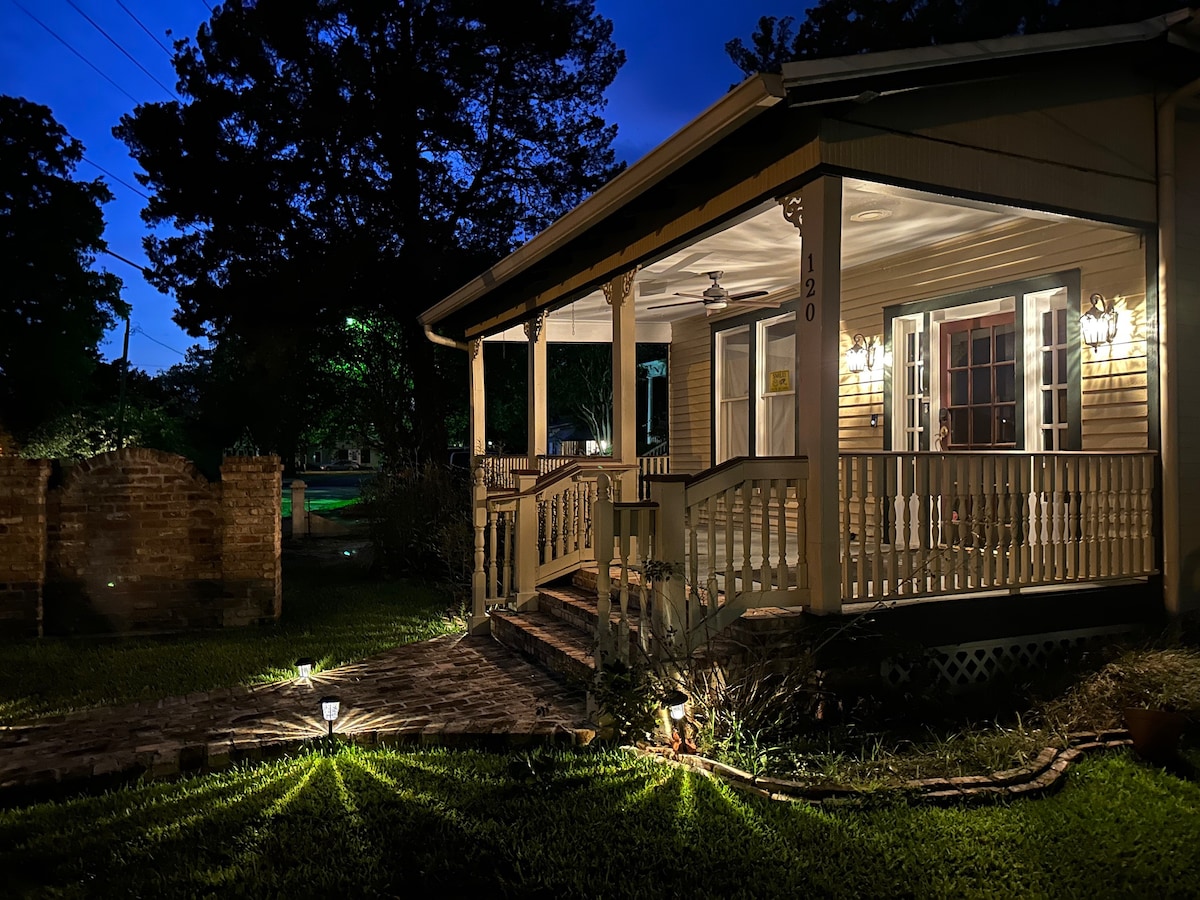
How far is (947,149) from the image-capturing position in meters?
5.48

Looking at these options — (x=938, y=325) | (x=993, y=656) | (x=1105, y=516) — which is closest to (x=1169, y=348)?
(x=1105, y=516)

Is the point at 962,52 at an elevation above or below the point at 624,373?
above

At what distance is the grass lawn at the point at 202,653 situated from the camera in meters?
5.93

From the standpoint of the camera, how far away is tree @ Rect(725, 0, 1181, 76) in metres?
16.1

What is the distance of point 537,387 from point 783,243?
382cm

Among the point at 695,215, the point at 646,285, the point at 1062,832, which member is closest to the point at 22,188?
the point at 646,285

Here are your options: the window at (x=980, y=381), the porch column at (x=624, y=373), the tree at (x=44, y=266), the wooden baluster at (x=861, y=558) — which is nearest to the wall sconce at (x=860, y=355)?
the window at (x=980, y=381)

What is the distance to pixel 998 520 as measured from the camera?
5.66 meters

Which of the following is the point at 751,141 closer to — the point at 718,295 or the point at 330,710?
the point at 718,295

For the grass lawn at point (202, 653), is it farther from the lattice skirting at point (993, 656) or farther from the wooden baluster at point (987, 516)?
the wooden baluster at point (987, 516)

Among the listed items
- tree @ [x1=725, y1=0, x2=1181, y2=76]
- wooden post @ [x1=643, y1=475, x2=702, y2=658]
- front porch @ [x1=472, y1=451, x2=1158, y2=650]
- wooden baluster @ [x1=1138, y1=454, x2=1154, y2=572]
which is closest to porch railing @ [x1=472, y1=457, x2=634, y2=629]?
front porch @ [x1=472, y1=451, x2=1158, y2=650]

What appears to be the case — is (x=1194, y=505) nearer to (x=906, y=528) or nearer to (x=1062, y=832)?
(x=906, y=528)

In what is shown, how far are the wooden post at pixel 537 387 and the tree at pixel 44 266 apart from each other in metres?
17.7

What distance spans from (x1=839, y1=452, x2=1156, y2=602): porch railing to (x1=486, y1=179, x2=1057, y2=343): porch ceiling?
1755 millimetres
